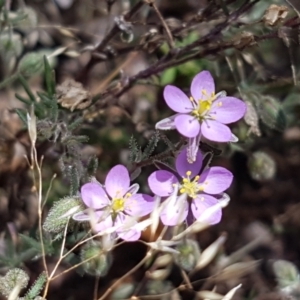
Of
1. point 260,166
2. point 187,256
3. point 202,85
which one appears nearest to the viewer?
point 202,85

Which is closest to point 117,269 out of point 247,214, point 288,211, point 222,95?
point 247,214

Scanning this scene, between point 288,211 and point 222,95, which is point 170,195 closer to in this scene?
point 222,95

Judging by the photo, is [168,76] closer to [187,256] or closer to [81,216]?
[187,256]

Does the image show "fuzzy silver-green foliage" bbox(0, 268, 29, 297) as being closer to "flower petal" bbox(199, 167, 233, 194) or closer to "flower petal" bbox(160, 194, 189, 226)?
"flower petal" bbox(160, 194, 189, 226)

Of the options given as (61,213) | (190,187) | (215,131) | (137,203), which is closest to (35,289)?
(61,213)

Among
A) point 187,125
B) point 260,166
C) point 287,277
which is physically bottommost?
point 287,277

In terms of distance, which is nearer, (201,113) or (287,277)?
(201,113)

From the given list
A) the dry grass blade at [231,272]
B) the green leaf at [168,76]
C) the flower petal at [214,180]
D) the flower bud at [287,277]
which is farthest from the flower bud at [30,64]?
the flower bud at [287,277]
